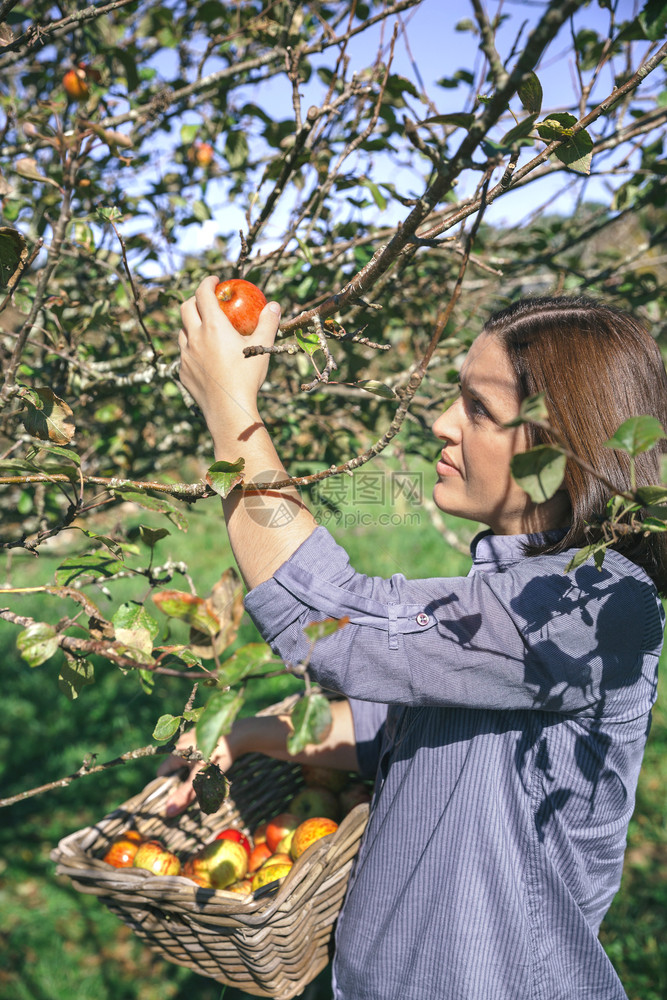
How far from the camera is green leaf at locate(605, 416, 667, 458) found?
29.4 inches

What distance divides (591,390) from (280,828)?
1205 mm

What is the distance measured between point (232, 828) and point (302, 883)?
599 millimetres

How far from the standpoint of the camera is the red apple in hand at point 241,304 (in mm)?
1117

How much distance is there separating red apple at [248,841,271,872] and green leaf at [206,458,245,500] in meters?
1.07

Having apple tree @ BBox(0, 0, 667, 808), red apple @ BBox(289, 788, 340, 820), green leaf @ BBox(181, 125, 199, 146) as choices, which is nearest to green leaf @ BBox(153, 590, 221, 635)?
apple tree @ BBox(0, 0, 667, 808)

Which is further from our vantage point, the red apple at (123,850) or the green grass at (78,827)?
the green grass at (78,827)

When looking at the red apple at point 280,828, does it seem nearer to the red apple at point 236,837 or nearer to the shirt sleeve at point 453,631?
the red apple at point 236,837

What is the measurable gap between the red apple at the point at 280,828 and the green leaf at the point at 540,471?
1.23 metres

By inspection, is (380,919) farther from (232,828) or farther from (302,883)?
(232,828)

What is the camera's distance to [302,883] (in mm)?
1208

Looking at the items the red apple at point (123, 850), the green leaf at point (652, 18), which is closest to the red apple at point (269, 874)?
the red apple at point (123, 850)

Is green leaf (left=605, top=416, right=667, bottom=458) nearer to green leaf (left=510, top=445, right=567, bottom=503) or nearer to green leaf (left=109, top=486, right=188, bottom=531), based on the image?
green leaf (left=510, top=445, right=567, bottom=503)

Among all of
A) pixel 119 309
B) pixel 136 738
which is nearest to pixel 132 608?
pixel 119 309

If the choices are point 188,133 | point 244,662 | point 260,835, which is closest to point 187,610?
point 244,662
